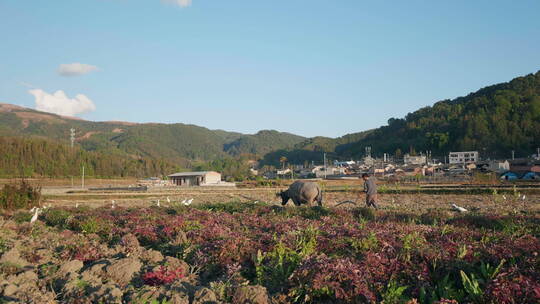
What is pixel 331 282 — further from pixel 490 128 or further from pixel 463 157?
pixel 490 128

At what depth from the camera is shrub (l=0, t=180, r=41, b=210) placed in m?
22.1

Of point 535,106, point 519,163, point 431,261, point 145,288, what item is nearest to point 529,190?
point 431,261

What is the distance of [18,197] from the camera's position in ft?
74.8

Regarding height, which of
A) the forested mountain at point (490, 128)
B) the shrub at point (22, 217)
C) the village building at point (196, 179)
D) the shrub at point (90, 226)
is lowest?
the village building at point (196, 179)

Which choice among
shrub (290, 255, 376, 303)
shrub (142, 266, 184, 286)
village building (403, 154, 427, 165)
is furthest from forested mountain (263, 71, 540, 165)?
shrub (142, 266, 184, 286)

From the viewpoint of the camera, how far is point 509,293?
5020 millimetres

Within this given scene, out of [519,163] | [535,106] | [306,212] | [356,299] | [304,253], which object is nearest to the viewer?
[356,299]

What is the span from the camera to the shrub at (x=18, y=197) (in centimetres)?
2211

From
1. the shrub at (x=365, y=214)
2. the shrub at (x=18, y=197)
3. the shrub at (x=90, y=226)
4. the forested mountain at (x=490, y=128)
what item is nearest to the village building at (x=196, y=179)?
the shrub at (x=18, y=197)

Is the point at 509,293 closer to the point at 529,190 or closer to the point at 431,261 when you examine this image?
the point at 431,261

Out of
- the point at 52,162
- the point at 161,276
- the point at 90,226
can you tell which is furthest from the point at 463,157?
the point at 161,276

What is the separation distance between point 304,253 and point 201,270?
1847mm

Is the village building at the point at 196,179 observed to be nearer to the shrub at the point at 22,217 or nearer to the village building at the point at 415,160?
the shrub at the point at 22,217

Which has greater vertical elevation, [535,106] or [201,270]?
[535,106]
